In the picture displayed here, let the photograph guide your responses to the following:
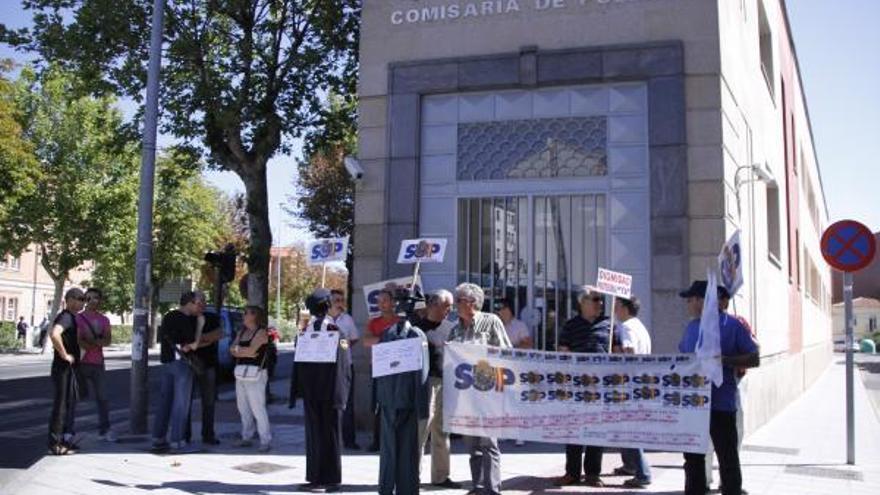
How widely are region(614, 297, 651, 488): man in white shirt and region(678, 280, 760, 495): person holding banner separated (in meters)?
1.07

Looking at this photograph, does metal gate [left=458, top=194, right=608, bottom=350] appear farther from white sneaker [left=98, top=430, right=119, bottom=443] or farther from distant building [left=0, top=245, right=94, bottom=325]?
distant building [left=0, top=245, right=94, bottom=325]

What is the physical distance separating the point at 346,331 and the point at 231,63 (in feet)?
29.8

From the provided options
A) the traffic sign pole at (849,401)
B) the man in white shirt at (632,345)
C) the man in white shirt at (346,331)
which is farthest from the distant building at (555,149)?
the man in white shirt at (632,345)

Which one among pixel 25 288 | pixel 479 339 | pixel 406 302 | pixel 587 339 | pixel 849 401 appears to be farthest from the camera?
pixel 25 288

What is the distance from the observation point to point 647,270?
10.7 meters

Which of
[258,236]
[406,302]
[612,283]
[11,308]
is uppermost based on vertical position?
[258,236]

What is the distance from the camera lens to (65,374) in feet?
32.6

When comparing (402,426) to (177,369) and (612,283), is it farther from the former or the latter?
(177,369)

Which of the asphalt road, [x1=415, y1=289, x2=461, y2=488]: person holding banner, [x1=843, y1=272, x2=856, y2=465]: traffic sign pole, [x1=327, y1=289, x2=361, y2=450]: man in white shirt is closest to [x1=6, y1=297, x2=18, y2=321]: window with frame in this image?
the asphalt road

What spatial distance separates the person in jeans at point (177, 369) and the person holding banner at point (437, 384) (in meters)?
3.79

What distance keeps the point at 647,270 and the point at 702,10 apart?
11.8 ft

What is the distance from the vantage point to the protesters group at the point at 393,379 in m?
6.83

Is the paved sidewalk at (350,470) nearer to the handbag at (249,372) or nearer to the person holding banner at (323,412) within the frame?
the person holding banner at (323,412)

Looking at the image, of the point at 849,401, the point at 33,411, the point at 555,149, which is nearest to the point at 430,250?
the point at 555,149
